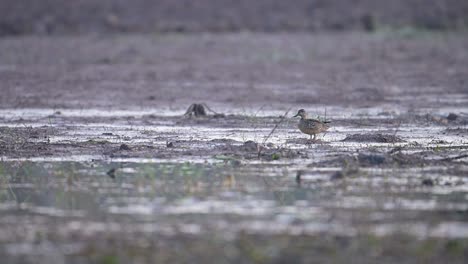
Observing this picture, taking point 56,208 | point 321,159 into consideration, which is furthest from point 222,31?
point 56,208

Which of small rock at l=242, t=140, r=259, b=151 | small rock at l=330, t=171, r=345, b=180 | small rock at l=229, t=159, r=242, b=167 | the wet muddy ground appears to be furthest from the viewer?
small rock at l=242, t=140, r=259, b=151

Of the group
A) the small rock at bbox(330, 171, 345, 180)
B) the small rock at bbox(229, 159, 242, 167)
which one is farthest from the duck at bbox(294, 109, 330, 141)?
the small rock at bbox(330, 171, 345, 180)

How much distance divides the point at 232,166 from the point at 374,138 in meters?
2.60

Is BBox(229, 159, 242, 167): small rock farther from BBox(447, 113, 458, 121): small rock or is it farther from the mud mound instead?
BBox(447, 113, 458, 121): small rock

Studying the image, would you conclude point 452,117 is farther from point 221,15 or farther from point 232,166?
point 221,15

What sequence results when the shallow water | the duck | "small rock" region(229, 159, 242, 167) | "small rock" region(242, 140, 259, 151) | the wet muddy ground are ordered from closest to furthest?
the wet muddy ground → the shallow water → "small rock" region(229, 159, 242, 167) → "small rock" region(242, 140, 259, 151) → the duck

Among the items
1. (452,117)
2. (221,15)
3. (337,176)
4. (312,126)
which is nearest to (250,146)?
(312,126)

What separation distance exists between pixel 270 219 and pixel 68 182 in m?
2.65

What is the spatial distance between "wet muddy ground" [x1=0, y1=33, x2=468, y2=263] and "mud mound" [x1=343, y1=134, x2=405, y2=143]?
0.11 ft

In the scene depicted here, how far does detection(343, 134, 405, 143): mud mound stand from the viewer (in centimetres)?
1299

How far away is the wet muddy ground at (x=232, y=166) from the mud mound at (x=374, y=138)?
34 mm

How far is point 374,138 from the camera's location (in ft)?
42.8

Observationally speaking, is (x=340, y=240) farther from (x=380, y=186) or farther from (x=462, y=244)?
(x=380, y=186)

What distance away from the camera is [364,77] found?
2262 cm
